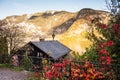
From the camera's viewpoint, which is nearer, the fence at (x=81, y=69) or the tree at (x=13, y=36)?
the fence at (x=81, y=69)

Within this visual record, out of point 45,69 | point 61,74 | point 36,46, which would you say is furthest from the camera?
point 36,46

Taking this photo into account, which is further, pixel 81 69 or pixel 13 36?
pixel 13 36

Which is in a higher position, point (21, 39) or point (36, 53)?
point (21, 39)

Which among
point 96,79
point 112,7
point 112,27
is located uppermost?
point 112,7

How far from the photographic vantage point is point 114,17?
15.6 meters

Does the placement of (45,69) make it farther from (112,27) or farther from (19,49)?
(19,49)

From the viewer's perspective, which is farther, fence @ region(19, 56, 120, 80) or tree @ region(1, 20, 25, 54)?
tree @ region(1, 20, 25, 54)

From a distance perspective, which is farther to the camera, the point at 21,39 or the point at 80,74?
the point at 21,39

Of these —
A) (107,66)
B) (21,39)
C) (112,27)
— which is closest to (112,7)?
(112,27)

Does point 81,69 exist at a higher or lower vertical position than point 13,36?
lower

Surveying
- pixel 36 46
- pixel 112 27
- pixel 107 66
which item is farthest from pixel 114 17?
pixel 36 46

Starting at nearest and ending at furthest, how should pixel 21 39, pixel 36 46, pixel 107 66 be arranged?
pixel 107 66 → pixel 21 39 → pixel 36 46

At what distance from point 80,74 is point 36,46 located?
33185 mm

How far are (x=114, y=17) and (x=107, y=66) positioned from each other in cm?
404
